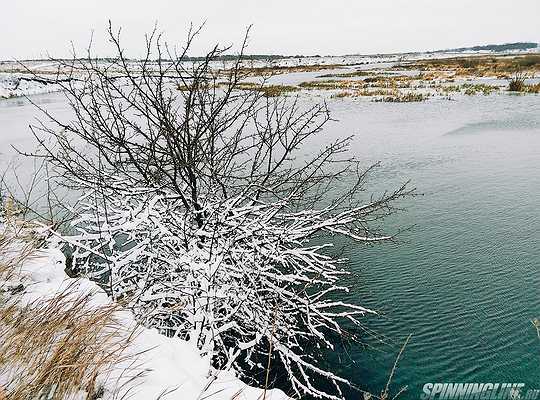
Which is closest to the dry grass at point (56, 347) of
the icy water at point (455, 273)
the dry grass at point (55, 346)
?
the dry grass at point (55, 346)

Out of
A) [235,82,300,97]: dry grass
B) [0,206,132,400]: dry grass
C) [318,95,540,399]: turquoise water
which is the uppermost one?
[235,82,300,97]: dry grass

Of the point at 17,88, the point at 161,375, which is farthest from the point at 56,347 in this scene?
the point at 17,88

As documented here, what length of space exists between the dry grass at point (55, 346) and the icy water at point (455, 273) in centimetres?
364

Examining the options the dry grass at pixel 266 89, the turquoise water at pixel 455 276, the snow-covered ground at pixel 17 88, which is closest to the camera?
the turquoise water at pixel 455 276

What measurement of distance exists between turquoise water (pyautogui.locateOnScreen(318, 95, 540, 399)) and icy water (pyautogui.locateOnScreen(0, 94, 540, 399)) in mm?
16

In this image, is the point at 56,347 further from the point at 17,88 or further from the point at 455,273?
the point at 17,88

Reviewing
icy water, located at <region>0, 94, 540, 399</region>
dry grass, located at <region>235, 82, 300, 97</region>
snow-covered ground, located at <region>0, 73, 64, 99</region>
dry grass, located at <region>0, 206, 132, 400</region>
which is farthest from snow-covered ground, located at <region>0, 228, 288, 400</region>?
snow-covered ground, located at <region>0, 73, 64, 99</region>

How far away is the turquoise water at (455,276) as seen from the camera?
215 inches

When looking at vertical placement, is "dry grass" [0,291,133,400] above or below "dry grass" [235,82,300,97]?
below

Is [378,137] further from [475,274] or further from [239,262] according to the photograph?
[239,262]

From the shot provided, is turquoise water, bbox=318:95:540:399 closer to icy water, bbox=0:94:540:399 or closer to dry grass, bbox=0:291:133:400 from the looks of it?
icy water, bbox=0:94:540:399

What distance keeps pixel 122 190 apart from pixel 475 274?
5677 mm

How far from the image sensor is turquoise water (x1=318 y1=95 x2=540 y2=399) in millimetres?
→ 5465

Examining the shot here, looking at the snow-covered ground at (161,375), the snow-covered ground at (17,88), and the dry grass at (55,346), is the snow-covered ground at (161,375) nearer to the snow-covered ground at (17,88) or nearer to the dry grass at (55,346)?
the dry grass at (55,346)
